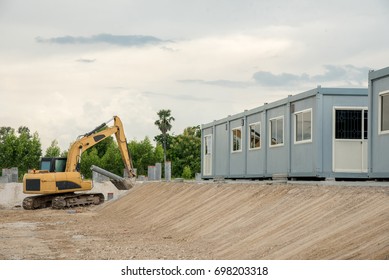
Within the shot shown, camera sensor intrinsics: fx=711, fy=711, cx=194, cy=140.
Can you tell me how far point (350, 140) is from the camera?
2236 centimetres

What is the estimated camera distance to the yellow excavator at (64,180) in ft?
111

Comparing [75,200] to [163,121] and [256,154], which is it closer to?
[256,154]

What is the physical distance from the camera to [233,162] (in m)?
30.8

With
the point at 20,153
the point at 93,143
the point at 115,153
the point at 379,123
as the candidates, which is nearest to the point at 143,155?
the point at 115,153

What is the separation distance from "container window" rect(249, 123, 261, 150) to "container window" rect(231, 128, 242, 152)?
146 cm

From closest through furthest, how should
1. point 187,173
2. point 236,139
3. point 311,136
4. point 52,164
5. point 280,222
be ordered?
point 280,222 → point 311,136 → point 236,139 → point 52,164 → point 187,173

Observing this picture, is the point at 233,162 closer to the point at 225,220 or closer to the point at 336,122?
the point at 336,122

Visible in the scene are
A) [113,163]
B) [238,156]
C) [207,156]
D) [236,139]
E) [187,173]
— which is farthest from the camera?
[113,163]

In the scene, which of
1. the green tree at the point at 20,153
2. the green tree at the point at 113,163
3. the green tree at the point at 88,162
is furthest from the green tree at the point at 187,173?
the green tree at the point at 20,153

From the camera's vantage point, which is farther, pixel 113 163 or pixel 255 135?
pixel 113 163

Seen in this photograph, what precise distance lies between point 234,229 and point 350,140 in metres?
6.37

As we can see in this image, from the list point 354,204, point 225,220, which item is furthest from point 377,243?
point 225,220

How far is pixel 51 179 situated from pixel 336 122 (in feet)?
53.5

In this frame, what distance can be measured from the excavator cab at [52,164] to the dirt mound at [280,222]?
9.65m
